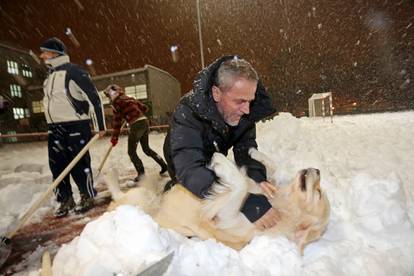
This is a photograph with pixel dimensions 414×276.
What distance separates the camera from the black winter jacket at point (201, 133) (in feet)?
7.89

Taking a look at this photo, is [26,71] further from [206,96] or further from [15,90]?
[206,96]

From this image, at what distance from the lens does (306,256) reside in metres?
2.44

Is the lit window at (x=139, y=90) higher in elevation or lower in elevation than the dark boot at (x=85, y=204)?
higher

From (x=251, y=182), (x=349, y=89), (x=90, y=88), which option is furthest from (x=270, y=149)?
(x=349, y=89)

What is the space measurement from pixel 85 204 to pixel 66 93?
1.55 m

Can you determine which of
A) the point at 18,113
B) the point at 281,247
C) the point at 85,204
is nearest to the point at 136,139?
the point at 85,204

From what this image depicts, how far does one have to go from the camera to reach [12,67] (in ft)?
92.1

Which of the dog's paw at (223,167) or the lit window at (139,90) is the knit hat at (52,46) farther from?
the lit window at (139,90)

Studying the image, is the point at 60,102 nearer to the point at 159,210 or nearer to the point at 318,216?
the point at 159,210

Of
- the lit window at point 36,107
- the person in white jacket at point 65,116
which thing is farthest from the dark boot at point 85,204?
the lit window at point 36,107

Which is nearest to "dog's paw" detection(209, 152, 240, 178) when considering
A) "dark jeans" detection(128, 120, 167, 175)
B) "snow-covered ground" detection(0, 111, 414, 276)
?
"snow-covered ground" detection(0, 111, 414, 276)

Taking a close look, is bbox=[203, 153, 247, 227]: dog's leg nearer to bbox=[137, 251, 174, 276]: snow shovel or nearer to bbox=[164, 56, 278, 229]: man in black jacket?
bbox=[164, 56, 278, 229]: man in black jacket

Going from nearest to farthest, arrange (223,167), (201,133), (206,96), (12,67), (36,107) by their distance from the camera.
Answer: (223,167) < (206,96) < (201,133) < (12,67) < (36,107)

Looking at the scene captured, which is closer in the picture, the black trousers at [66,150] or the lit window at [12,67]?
the black trousers at [66,150]
